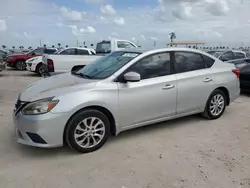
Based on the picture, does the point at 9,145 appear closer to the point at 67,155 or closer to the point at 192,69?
the point at 67,155

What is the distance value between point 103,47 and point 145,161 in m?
10.0

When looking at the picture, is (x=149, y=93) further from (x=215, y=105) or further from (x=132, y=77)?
(x=215, y=105)

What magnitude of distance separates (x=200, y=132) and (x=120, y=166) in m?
1.89

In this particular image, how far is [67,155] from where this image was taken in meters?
3.71

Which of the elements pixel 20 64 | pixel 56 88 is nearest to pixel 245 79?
pixel 56 88

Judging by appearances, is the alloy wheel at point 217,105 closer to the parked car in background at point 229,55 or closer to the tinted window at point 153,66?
the tinted window at point 153,66

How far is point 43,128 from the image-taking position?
3.42 meters

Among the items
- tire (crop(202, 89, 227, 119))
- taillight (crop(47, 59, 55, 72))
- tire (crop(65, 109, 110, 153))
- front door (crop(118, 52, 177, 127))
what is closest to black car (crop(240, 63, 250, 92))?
tire (crop(202, 89, 227, 119))

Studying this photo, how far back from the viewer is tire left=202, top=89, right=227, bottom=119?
5.12 m

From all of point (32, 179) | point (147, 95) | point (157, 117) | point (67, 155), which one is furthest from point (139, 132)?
point (32, 179)

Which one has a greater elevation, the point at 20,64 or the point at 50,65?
the point at 20,64

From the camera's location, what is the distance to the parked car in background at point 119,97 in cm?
351

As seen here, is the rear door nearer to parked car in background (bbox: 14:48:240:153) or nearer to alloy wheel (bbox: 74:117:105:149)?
parked car in background (bbox: 14:48:240:153)

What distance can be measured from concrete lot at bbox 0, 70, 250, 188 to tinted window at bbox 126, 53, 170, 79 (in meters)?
1.07
